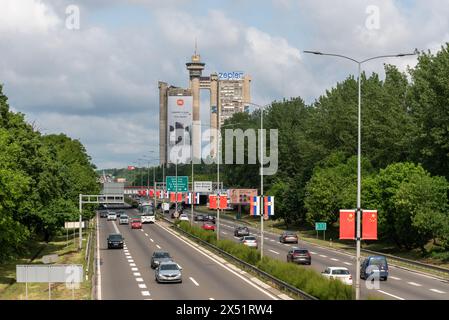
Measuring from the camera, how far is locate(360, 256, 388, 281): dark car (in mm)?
45925

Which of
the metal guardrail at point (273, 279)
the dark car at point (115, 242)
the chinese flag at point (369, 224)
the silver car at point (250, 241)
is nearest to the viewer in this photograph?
the chinese flag at point (369, 224)

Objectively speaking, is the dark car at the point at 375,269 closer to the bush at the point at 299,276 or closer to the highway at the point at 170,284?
the bush at the point at 299,276

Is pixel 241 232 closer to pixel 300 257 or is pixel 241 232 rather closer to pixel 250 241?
pixel 250 241

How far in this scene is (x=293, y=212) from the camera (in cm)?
11138

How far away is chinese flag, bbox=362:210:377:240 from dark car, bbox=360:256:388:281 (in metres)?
15.1

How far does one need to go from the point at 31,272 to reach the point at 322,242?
55.5 metres

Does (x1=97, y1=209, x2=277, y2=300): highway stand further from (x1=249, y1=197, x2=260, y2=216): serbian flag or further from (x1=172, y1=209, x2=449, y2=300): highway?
(x1=172, y1=209, x2=449, y2=300): highway

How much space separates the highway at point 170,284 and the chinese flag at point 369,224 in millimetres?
6824

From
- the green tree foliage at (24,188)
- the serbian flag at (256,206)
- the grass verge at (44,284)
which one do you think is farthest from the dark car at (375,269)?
the green tree foliage at (24,188)

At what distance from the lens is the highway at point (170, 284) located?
3688cm

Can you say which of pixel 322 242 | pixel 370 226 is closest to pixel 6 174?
pixel 370 226

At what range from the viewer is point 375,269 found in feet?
151

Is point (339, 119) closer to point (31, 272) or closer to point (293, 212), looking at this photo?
point (293, 212)

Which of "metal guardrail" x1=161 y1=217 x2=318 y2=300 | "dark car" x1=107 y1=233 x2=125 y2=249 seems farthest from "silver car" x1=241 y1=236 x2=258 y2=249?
"dark car" x1=107 y1=233 x2=125 y2=249
